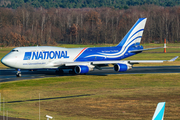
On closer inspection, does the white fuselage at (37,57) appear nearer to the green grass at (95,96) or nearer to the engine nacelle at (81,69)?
the engine nacelle at (81,69)

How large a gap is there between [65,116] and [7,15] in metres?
158

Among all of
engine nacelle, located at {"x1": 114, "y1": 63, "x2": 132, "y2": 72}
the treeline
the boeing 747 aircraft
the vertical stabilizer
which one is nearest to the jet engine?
the boeing 747 aircraft

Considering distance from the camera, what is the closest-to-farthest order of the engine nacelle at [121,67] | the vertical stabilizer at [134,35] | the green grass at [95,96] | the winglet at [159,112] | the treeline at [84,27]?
the winglet at [159,112] → the green grass at [95,96] → the engine nacelle at [121,67] → the vertical stabilizer at [134,35] → the treeline at [84,27]

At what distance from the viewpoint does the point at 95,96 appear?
31625 millimetres

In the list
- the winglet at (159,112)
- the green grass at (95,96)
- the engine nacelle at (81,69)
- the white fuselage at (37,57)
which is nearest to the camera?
the winglet at (159,112)

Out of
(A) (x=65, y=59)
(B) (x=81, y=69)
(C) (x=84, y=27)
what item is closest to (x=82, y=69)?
(B) (x=81, y=69)

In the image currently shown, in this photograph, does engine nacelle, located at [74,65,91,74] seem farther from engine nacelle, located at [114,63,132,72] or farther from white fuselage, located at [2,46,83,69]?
engine nacelle, located at [114,63,132,72]

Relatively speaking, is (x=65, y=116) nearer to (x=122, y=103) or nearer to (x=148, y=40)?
(x=122, y=103)

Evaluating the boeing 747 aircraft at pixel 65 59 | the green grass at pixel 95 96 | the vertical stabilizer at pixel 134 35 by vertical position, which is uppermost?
the vertical stabilizer at pixel 134 35

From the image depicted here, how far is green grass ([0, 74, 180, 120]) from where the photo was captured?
24.4 meters

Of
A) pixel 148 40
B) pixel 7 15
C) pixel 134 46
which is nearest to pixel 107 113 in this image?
pixel 134 46

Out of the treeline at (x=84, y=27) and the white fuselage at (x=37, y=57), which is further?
the treeline at (x=84, y=27)

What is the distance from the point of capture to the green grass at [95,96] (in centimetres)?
2438

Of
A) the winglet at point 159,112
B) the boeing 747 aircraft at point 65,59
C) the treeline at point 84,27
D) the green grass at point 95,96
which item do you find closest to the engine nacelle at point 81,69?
the boeing 747 aircraft at point 65,59
